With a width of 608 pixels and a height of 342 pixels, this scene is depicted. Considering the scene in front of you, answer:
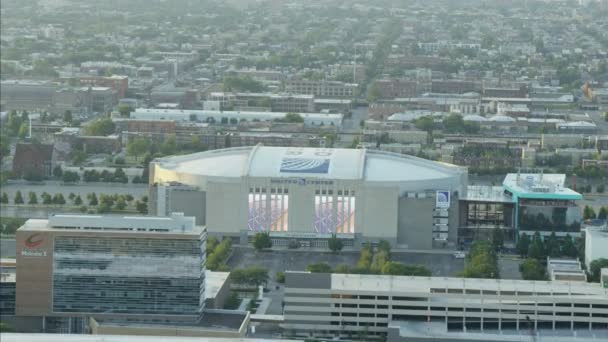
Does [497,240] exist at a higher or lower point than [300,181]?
lower

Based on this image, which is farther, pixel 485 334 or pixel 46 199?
pixel 46 199

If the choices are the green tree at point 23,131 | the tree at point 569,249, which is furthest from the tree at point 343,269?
the green tree at point 23,131

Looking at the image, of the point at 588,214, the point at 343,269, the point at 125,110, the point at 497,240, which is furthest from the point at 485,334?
the point at 125,110

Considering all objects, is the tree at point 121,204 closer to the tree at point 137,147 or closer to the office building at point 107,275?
the tree at point 137,147

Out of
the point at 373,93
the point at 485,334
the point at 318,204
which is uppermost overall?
the point at 373,93

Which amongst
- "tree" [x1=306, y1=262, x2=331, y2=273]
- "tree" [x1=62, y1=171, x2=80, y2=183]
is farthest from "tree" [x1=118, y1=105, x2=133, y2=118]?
"tree" [x1=306, y1=262, x2=331, y2=273]

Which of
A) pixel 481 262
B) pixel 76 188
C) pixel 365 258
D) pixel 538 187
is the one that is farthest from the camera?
pixel 76 188

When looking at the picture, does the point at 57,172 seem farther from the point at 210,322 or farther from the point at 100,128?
the point at 210,322
